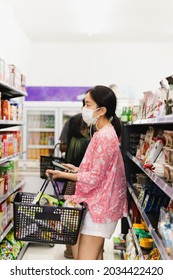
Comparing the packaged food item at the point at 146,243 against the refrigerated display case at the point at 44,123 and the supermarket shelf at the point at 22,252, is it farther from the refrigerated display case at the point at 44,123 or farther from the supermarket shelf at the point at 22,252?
the refrigerated display case at the point at 44,123

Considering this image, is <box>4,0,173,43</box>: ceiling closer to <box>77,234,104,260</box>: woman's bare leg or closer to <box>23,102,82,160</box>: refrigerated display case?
<box>23,102,82,160</box>: refrigerated display case

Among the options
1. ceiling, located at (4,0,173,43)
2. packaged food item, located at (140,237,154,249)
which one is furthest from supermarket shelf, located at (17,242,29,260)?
ceiling, located at (4,0,173,43)

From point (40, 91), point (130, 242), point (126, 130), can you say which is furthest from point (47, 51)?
point (130, 242)

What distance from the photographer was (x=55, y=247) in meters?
4.80

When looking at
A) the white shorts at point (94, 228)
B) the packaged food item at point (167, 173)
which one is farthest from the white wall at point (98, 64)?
the packaged food item at point (167, 173)

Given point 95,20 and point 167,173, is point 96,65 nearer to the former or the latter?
point 95,20

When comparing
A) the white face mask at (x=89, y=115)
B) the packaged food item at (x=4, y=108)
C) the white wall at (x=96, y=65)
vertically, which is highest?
the white wall at (x=96, y=65)

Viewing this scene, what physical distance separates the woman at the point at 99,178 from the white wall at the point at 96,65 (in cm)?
545

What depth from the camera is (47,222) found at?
7.89 feet

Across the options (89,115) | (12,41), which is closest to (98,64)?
(12,41)

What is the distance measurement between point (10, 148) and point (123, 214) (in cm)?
178

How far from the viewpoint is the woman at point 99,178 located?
251 cm
